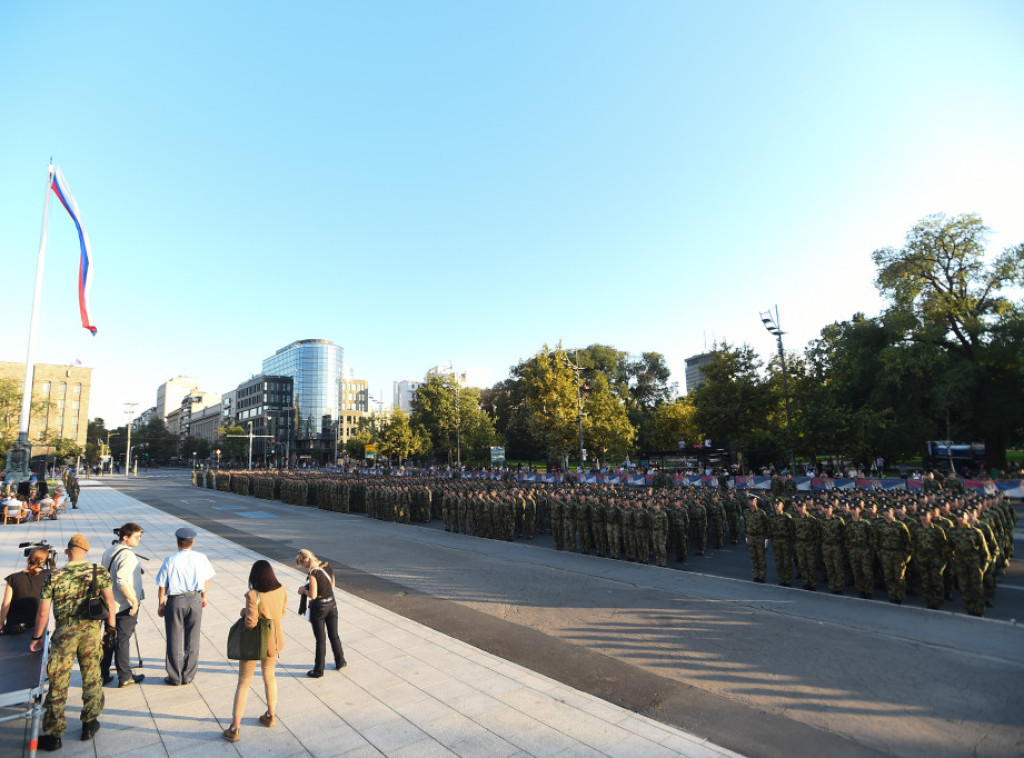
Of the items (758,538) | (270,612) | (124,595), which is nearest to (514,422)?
(758,538)

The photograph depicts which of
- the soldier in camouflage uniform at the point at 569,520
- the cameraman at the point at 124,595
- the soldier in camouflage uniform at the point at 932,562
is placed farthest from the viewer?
the soldier in camouflage uniform at the point at 569,520

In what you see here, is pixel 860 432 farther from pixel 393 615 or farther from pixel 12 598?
pixel 12 598

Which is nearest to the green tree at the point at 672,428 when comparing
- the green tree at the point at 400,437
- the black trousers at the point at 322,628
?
the green tree at the point at 400,437

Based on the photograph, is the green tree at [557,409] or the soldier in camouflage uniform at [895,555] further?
the green tree at [557,409]

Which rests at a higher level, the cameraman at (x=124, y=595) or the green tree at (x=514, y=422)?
the green tree at (x=514, y=422)

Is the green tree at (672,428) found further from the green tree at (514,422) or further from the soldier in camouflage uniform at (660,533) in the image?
the soldier in camouflage uniform at (660,533)

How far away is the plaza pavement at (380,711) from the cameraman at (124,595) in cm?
20

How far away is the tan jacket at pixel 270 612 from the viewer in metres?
4.95

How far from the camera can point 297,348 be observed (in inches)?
5157

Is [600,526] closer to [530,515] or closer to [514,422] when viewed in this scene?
[530,515]

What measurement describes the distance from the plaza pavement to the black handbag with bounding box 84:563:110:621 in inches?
43.4

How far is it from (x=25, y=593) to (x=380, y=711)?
12.9ft

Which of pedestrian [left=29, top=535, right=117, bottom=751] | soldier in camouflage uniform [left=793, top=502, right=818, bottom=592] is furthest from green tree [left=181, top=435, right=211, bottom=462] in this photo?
soldier in camouflage uniform [left=793, top=502, right=818, bottom=592]

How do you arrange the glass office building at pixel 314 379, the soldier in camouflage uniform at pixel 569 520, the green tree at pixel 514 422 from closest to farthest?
the soldier in camouflage uniform at pixel 569 520
the green tree at pixel 514 422
the glass office building at pixel 314 379
